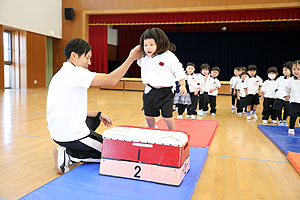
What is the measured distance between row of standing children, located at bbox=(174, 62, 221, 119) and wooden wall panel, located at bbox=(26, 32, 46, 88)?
765 centimetres

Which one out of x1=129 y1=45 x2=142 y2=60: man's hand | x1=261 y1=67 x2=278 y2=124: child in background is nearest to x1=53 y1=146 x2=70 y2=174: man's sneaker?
x1=129 y1=45 x2=142 y2=60: man's hand

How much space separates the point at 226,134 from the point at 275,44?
11374 millimetres

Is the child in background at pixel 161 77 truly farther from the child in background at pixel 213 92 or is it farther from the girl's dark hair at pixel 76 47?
the child in background at pixel 213 92

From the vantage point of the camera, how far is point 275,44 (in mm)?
13188

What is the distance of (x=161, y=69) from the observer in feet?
8.46

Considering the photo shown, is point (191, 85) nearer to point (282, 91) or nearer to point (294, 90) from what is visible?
point (282, 91)

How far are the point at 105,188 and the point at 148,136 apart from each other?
443 millimetres

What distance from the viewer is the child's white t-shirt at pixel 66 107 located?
1920 millimetres

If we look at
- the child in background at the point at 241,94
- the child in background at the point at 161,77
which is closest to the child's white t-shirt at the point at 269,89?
the child in background at the point at 241,94

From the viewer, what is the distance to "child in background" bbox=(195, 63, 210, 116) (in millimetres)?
5195

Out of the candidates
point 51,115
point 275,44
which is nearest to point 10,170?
point 51,115

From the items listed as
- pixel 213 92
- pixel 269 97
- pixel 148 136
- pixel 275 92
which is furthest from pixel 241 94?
pixel 148 136

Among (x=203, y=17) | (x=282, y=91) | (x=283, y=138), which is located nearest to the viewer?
(x=283, y=138)

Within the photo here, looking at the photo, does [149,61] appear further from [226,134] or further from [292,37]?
[292,37]
